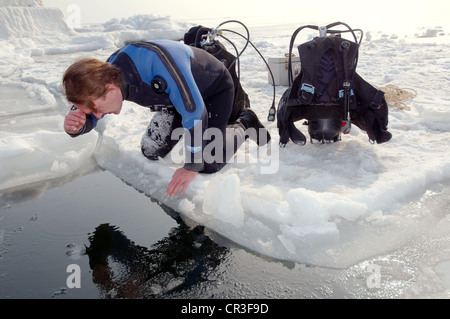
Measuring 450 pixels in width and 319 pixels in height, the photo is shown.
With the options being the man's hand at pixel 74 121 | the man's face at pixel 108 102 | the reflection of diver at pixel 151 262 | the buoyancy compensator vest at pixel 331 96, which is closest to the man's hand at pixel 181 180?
the reflection of diver at pixel 151 262

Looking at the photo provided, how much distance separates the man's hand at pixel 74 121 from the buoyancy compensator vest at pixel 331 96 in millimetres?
1526

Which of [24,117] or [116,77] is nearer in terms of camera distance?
[116,77]

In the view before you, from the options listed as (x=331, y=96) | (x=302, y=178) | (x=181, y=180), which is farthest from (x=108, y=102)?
(x=331, y=96)

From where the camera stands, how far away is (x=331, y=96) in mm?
2904

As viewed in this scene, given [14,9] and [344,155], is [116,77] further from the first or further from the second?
[14,9]

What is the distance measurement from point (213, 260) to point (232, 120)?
70.2 inches

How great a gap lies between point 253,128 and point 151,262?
1831mm

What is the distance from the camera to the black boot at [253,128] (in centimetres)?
332

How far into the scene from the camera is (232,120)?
11.3 feet

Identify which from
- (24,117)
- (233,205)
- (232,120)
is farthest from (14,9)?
(233,205)

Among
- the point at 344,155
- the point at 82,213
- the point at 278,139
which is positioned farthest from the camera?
the point at 278,139

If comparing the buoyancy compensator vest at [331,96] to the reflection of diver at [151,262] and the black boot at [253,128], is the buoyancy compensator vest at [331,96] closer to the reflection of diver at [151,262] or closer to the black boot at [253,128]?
the black boot at [253,128]

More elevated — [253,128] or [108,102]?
[108,102]

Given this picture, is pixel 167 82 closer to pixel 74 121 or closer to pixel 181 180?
pixel 181 180
